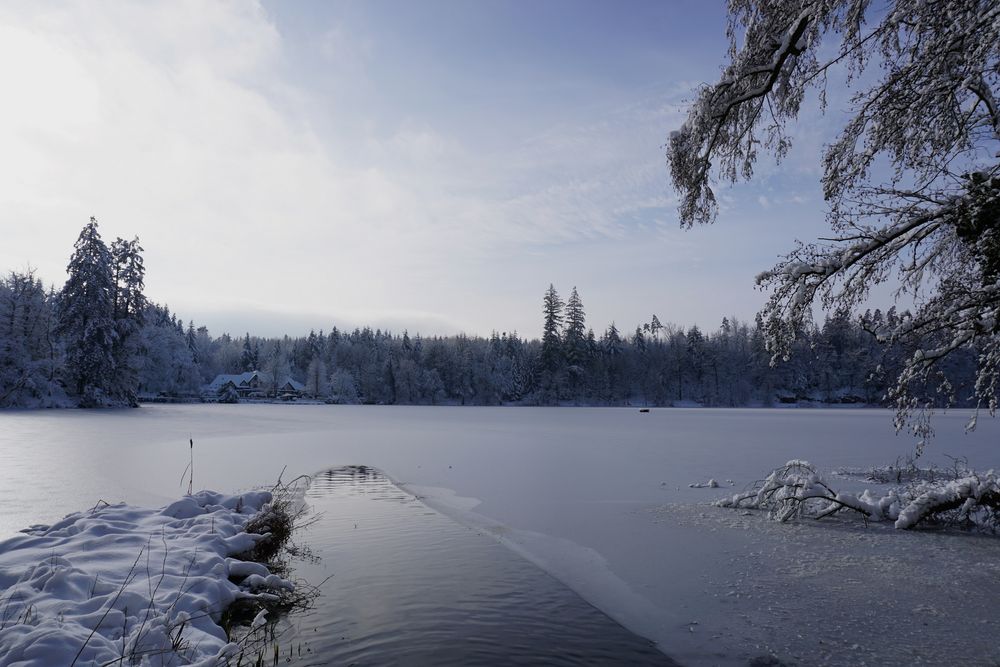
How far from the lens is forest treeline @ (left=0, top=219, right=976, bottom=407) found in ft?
146

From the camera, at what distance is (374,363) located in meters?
100

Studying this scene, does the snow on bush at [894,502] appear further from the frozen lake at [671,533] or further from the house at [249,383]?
the house at [249,383]

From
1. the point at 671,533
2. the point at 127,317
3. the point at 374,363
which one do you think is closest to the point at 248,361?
the point at 374,363

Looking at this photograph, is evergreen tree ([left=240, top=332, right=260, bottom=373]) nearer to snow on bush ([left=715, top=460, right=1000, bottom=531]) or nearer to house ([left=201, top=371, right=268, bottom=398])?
house ([left=201, top=371, right=268, bottom=398])

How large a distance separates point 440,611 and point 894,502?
26.2 ft

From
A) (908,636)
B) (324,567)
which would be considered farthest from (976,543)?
(324,567)

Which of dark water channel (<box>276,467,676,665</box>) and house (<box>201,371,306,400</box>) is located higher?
house (<box>201,371,306,400</box>)

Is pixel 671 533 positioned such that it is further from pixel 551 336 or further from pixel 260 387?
pixel 260 387

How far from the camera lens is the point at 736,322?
407 feet

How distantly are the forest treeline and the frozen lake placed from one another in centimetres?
2449

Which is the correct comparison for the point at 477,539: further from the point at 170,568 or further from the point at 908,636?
the point at 908,636

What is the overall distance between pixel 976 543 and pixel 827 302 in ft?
15.5

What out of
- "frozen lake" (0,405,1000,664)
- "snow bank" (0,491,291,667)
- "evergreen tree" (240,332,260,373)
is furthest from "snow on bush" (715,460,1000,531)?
"evergreen tree" (240,332,260,373)

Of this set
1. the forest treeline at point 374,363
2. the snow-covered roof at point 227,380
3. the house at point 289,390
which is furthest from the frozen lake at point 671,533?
the house at point 289,390
